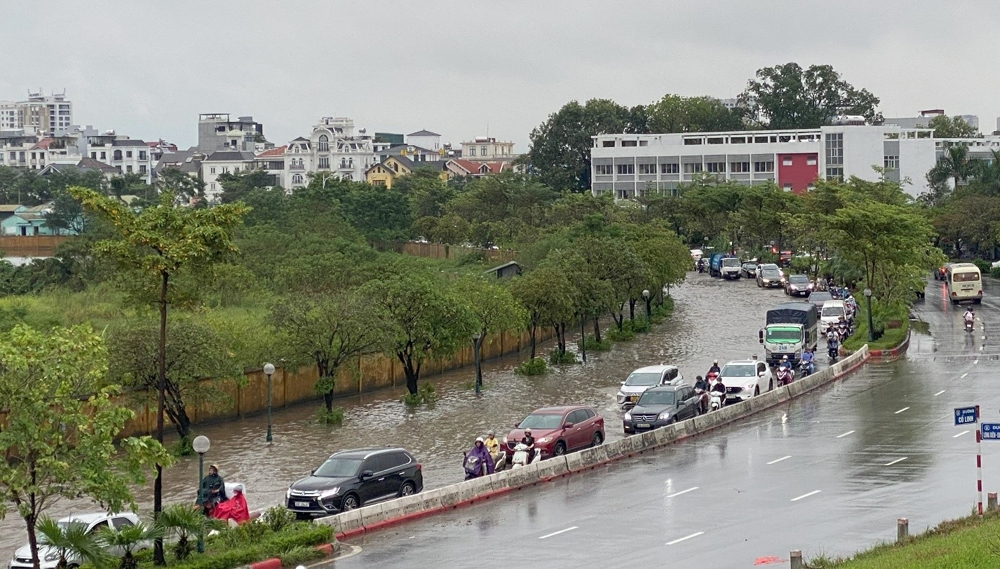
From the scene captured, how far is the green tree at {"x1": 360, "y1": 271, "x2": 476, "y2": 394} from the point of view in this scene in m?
50.2

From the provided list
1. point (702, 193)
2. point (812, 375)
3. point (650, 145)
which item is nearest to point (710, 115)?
point (650, 145)

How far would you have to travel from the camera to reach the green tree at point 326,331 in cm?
4712

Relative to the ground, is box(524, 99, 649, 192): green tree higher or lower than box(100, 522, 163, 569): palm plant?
higher

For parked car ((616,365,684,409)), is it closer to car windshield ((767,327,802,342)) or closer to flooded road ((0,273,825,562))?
flooded road ((0,273,825,562))

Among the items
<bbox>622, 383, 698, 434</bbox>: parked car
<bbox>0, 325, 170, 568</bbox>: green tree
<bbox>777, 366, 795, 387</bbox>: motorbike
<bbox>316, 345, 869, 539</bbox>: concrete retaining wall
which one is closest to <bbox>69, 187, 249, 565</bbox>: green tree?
Answer: <bbox>316, 345, 869, 539</bbox>: concrete retaining wall

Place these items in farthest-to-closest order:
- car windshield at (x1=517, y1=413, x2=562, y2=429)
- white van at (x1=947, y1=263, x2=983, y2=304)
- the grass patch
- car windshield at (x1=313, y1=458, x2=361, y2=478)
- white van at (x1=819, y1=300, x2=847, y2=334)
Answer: white van at (x1=947, y1=263, x2=983, y2=304) → white van at (x1=819, y1=300, x2=847, y2=334) → car windshield at (x1=517, y1=413, x2=562, y2=429) → car windshield at (x1=313, y1=458, x2=361, y2=478) → the grass patch

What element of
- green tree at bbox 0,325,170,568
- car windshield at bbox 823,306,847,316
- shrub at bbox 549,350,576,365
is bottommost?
shrub at bbox 549,350,576,365

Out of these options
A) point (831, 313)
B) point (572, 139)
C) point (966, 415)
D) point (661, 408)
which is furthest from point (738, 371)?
point (572, 139)

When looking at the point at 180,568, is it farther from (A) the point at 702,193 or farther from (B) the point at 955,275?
(A) the point at 702,193

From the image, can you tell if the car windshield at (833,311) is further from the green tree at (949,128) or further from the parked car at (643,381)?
the green tree at (949,128)

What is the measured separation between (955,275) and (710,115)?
329 ft

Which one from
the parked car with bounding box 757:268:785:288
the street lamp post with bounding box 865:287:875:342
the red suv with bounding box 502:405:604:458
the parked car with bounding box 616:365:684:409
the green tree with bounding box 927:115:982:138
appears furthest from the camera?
the green tree with bounding box 927:115:982:138

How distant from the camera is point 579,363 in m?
61.2

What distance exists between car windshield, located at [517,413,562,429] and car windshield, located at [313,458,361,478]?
7565 millimetres
